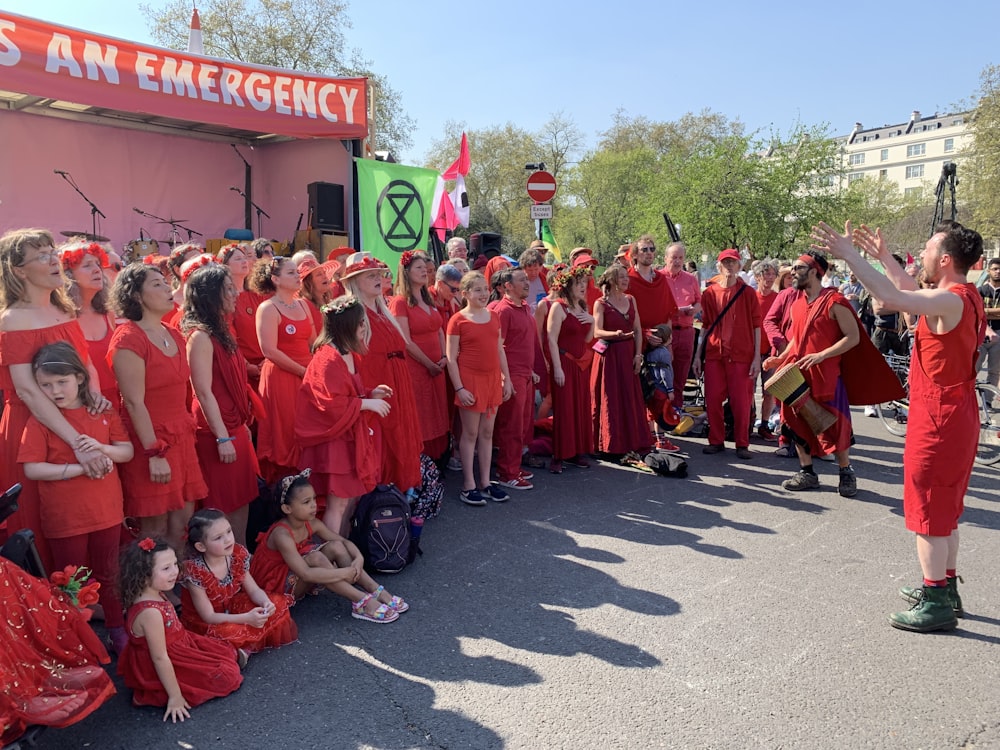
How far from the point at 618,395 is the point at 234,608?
4.05m

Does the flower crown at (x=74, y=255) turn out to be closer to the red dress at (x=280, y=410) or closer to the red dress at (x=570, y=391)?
the red dress at (x=280, y=410)

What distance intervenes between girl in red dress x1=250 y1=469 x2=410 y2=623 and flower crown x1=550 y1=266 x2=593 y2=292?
3.37m

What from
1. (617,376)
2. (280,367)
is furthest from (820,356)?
(280,367)

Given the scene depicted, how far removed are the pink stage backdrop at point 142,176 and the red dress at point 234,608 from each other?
817cm

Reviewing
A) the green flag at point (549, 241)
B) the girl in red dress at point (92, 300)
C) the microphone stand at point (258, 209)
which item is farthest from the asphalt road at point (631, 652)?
the microphone stand at point (258, 209)

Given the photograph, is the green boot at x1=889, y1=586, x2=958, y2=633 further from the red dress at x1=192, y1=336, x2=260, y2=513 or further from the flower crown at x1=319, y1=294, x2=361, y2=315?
the red dress at x1=192, y1=336, x2=260, y2=513

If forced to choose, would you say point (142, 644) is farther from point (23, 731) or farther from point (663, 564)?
point (663, 564)

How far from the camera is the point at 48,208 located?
10109mm

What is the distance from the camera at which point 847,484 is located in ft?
18.7

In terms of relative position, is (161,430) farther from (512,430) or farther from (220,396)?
(512,430)

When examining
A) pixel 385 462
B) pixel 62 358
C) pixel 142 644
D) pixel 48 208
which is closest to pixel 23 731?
pixel 142 644

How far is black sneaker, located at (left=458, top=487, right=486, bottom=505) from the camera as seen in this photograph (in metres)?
5.46

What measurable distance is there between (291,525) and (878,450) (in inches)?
239

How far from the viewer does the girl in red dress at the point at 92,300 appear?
3588 millimetres
